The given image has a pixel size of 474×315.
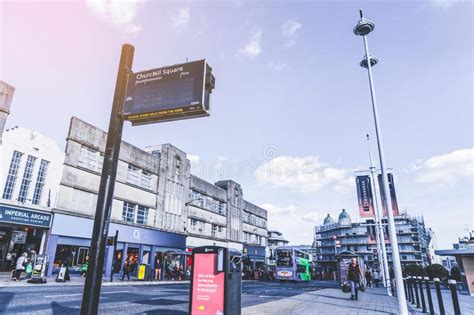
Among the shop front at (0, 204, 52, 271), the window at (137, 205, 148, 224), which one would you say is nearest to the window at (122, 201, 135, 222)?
the window at (137, 205, 148, 224)

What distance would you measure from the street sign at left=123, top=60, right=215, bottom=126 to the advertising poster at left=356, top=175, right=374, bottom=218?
53.6ft

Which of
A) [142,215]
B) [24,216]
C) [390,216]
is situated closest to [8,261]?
[24,216]

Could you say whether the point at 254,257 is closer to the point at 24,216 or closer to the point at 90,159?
the point at 90,159

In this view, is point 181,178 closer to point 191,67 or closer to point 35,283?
point 35,283

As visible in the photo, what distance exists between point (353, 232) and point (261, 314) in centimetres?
10289

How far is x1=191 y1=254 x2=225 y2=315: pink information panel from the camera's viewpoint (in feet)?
22.5

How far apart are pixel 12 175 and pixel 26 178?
99cm

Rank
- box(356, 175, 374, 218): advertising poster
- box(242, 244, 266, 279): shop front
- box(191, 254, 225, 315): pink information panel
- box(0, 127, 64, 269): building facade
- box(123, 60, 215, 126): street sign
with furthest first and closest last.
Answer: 1. box(242, 244, 266, 279): shop front
2. box(0, 127, 64, 269): building facade
3. box(356, 175, 374, 218): advertising poster
4. box(191, 254, 225, 315): pink information panel
5. box(123, 60, 215, 126): street sign

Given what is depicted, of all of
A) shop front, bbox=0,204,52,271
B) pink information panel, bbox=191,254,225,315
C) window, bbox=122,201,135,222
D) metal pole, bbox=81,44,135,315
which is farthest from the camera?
window, bbox=122,201,135,222

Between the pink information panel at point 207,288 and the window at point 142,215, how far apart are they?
25.8m

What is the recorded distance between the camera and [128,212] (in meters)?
30.0

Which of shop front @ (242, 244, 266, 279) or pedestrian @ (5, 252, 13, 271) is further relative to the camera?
shop front @ (242, 244, 266, 279)

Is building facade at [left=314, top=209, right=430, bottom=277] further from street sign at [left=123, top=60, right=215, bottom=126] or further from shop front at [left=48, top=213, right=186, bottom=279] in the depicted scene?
street sign at [left=123, top=60, right=215, bottom=126]

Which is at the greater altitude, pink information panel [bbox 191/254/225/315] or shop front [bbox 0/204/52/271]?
shop front [bbox 0/204/52/271]
